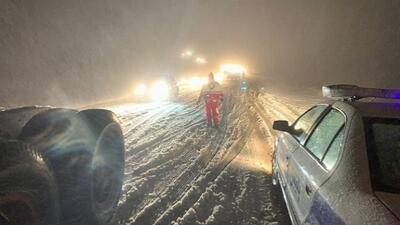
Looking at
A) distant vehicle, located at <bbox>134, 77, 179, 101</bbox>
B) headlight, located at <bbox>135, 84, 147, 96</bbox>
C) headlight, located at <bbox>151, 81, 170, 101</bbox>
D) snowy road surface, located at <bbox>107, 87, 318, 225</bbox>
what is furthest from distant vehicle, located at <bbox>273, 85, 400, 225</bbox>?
headlight, located at <bbox>135, 84, 147, 96</bbox>

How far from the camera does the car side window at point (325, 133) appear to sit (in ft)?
11.8

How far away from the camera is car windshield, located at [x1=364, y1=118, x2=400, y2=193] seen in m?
2.68

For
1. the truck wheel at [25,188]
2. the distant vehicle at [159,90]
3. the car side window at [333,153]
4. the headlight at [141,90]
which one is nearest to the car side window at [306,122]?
the car side window at [333,153]

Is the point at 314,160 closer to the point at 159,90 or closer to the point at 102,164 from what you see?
the point at 102,164

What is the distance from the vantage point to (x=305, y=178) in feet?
11.7

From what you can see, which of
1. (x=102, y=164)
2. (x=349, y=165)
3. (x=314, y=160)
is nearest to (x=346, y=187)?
(x=349, y=165)

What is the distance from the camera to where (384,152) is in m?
2.97

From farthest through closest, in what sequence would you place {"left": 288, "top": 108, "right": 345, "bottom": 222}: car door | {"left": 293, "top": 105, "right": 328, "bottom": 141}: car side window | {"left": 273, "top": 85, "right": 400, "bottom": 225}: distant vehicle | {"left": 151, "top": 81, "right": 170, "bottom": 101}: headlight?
{"left": 151, "top": 81, "right": 170, "bottom": 101}: headlight → {"left": 293, "top": 105, "right": 328, "bottom": 141}: car side window → {"left": 288, "top": 108, "right": 345, "bottom": 222}: car door → {"left": 273, "top": 85, "right": 400, "bottom": 225}: distant vehicle

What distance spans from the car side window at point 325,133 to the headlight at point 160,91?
17605mm

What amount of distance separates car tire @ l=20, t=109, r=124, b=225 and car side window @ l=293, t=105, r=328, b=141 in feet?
8.09

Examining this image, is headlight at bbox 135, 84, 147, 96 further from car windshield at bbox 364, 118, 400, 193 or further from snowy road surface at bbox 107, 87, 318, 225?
car windshield at bbox 364, 118, 400, 193

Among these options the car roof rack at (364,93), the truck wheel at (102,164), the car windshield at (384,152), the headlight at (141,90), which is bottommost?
the headlight at (141,90)

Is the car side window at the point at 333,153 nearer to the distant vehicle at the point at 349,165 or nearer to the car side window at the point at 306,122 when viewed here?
the distant vehicle at the point at 349,165

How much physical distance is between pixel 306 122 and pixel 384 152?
208cm
